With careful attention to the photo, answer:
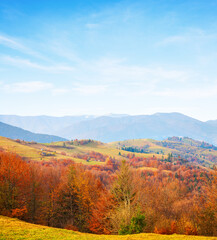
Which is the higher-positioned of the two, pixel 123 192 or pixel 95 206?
pixel 123 192

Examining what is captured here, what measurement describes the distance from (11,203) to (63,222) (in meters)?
18.9

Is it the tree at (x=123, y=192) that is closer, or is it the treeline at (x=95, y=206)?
the treeline at (x=95, y=206)

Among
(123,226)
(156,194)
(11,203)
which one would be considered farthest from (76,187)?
(156,194)

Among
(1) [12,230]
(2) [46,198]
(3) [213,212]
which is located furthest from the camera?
(2) [46,198]

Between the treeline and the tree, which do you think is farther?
the tree

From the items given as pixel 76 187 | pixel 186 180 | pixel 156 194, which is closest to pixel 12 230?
pixel 76 187

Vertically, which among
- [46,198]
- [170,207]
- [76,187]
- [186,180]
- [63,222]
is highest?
[76,187]

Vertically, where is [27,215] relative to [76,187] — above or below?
below

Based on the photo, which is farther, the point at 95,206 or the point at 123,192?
the point at 95,206

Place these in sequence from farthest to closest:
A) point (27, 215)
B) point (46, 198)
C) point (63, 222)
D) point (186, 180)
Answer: point (186, 180) → point (46, 198) → point (63, 222) → point (27, 215)

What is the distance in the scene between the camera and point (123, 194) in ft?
131

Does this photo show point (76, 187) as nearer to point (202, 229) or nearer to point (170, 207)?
point (202, 229)

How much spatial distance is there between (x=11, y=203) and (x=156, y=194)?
199ft

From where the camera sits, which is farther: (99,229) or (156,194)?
(156,194)
